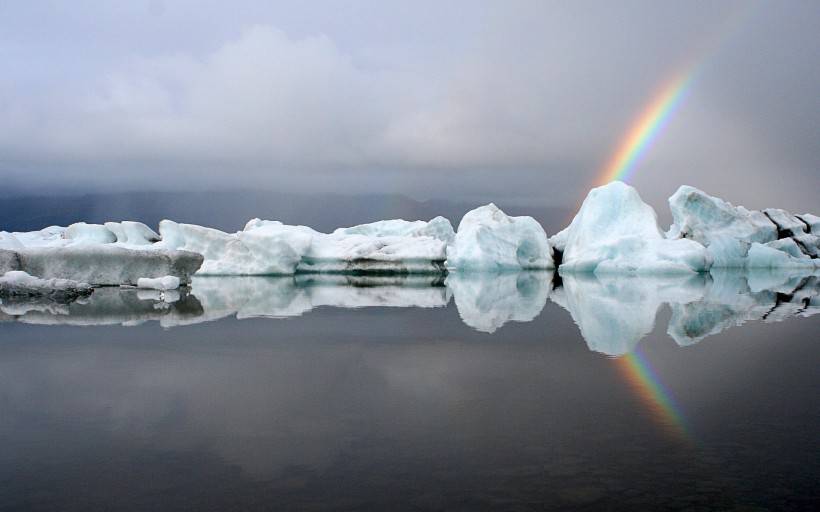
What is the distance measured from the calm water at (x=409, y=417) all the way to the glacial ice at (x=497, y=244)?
18.1 metres

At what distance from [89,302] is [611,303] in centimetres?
1036

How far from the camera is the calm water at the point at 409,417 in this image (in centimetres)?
284

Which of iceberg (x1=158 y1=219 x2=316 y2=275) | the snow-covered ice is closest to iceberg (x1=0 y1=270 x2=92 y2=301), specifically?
the snow-covered ice

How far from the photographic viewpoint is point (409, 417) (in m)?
4.14

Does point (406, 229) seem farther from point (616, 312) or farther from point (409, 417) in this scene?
point (409, 417)

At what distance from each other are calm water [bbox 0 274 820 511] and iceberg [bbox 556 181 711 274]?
1564 centimetres

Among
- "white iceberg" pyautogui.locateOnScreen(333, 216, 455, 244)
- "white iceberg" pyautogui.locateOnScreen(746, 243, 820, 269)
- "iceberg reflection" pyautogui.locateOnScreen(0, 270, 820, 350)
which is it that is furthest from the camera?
"white iceberg" pyautogui.locateOnScreen(333, 216, 455, 244)

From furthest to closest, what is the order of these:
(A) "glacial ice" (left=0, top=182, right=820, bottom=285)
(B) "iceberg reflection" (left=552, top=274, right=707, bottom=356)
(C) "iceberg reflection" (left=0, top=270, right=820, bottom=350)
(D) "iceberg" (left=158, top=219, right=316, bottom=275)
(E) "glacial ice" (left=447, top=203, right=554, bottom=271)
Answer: (E) "glacial ice" (left=447, top=203, right=554, bottom=271) < (A) "glacial ice" (left=0, top=182, right=820, bottom=285) < (D) "iceberg" (left=158, top=219, right=316, bottom=275) < (C) "iceberg reflection" (left=0, top=270, right=820, bottom=350) < (B) "iceberg reflection" (left=552, top=274, right=707, bottom=356)

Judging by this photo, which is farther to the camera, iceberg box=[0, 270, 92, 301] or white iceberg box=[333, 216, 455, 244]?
white iceberg box=[333, 216, 455, 244]

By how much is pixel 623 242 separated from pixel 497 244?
5.20 meters

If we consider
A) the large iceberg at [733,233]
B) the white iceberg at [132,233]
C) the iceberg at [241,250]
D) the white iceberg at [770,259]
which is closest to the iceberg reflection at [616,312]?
the large iceberg at [733,233]

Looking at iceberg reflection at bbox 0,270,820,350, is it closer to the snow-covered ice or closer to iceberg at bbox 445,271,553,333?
iceberg at bbox 445,271,553,333

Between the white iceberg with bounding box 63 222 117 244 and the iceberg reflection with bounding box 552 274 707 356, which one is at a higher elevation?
the white iceberg with bounding box 63 222 117 244

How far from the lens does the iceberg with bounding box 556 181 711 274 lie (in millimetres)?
24062
